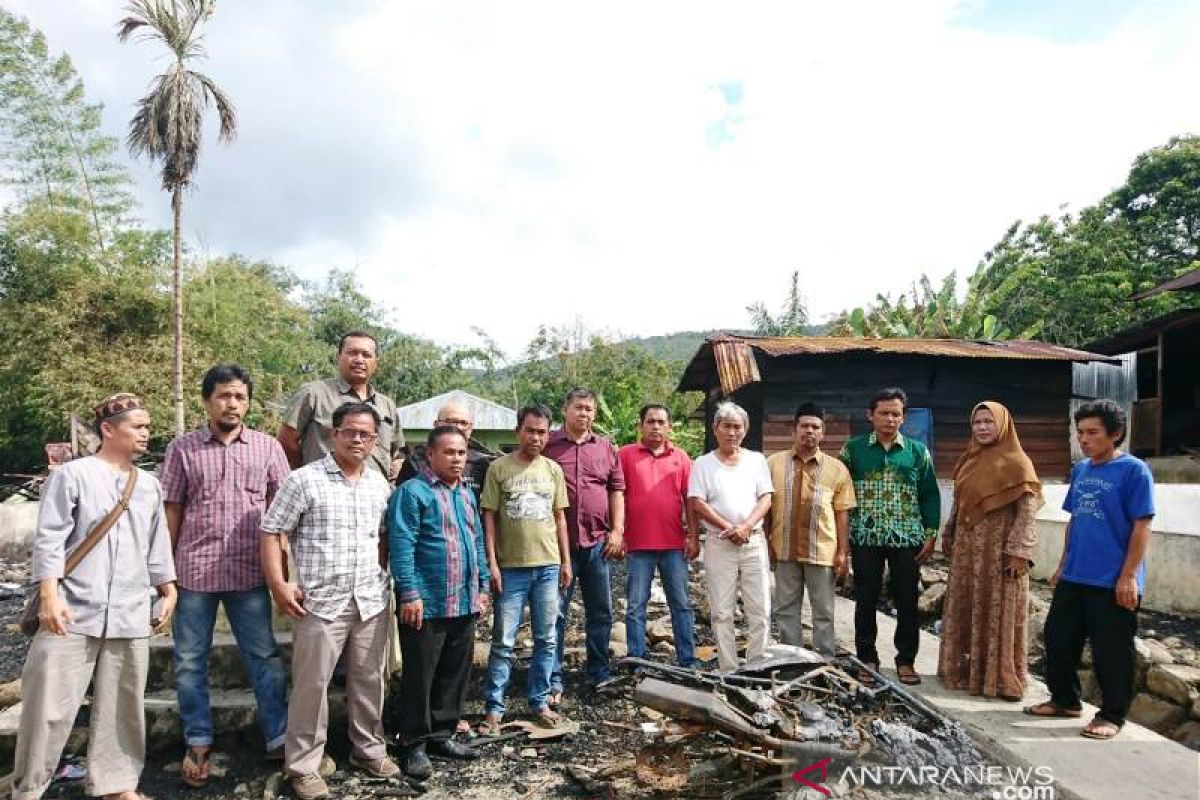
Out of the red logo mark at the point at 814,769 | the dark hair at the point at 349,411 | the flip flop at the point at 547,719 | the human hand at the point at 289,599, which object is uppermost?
the dark hair at the point at 349,411

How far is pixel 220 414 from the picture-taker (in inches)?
135

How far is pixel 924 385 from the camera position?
12477 mm

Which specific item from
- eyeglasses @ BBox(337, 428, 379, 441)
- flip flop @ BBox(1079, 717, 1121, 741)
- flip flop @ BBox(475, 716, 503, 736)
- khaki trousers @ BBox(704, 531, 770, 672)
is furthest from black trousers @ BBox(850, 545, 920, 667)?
eyeglasses @ BBox(337, 428, 379, 441)

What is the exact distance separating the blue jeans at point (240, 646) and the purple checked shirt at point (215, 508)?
0.09m

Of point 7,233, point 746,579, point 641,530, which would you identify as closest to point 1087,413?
point 746,579

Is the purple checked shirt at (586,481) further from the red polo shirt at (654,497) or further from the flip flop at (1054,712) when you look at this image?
the flip flop at (1054,712)

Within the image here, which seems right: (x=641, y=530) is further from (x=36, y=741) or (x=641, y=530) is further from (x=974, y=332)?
(x=974, y=332)

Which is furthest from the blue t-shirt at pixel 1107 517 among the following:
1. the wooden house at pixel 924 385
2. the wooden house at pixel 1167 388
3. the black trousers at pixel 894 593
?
the wooden house at pixel 1167 388

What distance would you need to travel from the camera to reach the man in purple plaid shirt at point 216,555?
132 inches

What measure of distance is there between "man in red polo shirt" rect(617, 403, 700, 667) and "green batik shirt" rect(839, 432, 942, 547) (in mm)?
1083

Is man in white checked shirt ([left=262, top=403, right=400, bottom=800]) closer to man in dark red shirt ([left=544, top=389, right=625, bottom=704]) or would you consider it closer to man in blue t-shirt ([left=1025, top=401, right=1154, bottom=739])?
man in dark red shirt ([left=544, top=389, right=625, bottom=704])

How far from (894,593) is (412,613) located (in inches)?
118

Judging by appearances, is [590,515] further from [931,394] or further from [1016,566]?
[931,394]

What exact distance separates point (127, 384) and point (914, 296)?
2000 cm
